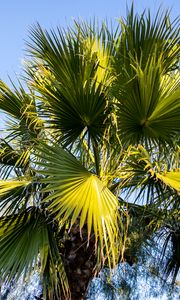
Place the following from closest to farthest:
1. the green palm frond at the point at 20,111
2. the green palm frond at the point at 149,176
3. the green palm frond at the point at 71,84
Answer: the green palm frond at the point at 149,176, the green palm frond at the point at 71,84, the green palm frond at the point at 20,111

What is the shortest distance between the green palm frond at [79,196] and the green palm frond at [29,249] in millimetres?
333

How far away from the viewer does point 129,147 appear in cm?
291

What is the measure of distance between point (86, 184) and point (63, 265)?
2.36ft

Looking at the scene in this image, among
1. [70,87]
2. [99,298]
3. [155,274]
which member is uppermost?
[70,87]

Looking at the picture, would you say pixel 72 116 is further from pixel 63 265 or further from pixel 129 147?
pixel 63 265

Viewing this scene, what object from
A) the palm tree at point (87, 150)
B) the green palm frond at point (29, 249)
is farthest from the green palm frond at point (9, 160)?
the green palm frond at point (29, 249)

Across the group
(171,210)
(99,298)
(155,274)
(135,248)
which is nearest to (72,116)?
(171,210)

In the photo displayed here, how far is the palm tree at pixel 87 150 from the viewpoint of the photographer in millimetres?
2680

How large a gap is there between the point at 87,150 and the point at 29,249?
0.87 m

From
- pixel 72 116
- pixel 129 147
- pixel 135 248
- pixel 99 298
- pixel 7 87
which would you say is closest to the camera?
pixel 129 147

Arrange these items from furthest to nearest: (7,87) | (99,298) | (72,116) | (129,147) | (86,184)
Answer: (99,298) < (7,87) < (72,116) < (129,147) < (86,184)

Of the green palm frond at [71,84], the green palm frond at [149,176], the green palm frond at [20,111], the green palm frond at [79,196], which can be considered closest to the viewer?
the green palm frond at [79,196]

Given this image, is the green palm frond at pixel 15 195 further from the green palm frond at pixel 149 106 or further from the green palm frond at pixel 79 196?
the green palm frond at pixel 149 106

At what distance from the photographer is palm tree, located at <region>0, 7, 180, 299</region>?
2680 millimetres
